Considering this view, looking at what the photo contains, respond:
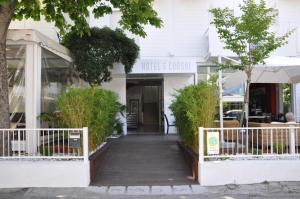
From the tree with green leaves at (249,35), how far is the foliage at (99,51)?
5290 millimetres

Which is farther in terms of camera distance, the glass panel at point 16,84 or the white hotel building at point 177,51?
the white hotel building at point 177,51

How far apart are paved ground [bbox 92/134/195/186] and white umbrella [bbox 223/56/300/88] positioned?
2.91 metres

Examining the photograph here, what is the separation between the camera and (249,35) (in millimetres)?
10750

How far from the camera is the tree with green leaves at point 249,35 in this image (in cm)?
1070

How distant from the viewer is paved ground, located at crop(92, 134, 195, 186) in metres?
9.92

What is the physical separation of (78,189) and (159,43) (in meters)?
10.9

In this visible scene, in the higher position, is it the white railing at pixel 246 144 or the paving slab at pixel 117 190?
the white railing at pixel 246 144

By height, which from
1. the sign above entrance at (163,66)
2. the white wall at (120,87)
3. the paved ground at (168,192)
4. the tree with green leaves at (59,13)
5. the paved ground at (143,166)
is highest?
the tree with green leaves at (59,13)

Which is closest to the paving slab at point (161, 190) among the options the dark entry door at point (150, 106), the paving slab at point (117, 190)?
the paving slab at point (117, 190)

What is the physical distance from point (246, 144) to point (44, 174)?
4463 mm

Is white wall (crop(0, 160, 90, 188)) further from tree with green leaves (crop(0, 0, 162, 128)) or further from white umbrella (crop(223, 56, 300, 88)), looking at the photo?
white umbrella (crop(223, 56, 300, 88))

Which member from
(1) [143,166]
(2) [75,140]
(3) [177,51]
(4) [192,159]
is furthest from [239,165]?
(3) [177,51]

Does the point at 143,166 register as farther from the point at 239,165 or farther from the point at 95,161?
the point at 239,165

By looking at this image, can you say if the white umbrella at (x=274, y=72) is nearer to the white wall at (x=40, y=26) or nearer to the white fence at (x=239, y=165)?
the white fence at (x=239, y=165)
